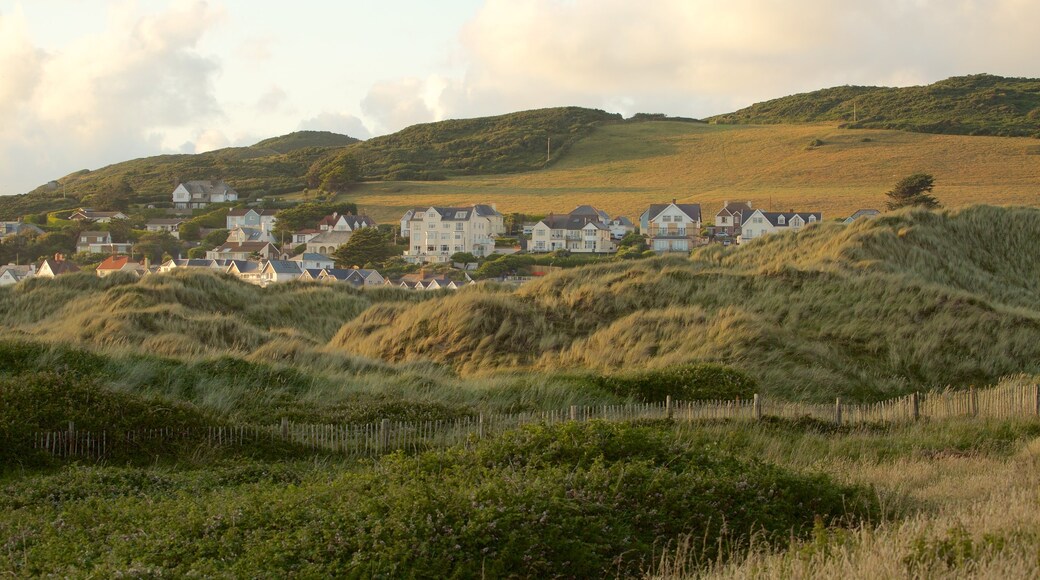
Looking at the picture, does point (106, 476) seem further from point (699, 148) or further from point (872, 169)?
point (699, 148)

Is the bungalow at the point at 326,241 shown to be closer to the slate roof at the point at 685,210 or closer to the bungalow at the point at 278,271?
the bungalow at the point at 278,271

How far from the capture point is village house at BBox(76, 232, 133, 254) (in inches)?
3231

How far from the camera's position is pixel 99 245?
84125mm

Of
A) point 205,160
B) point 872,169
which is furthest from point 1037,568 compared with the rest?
point 205,160

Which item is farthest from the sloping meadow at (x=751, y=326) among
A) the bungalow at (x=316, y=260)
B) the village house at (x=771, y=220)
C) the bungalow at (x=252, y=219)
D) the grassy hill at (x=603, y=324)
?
the bungalow at (x=252, y=219)

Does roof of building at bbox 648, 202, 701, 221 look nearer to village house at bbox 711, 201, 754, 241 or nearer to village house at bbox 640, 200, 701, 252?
village house at bbox 640, 200, 701, 252

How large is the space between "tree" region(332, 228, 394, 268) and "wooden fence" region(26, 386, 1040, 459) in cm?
5569

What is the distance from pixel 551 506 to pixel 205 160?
16434cm

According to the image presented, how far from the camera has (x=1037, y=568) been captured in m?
6.83

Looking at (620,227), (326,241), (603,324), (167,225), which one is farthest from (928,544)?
(167,225)

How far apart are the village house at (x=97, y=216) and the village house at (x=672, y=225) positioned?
50388 millimetres

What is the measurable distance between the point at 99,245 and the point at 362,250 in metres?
25.3

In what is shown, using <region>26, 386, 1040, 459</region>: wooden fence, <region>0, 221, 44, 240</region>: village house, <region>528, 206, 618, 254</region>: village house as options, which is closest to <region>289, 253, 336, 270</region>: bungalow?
<region>528, 206, 618, 254</region>: village house

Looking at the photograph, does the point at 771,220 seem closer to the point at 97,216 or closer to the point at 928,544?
the point at 97,216
